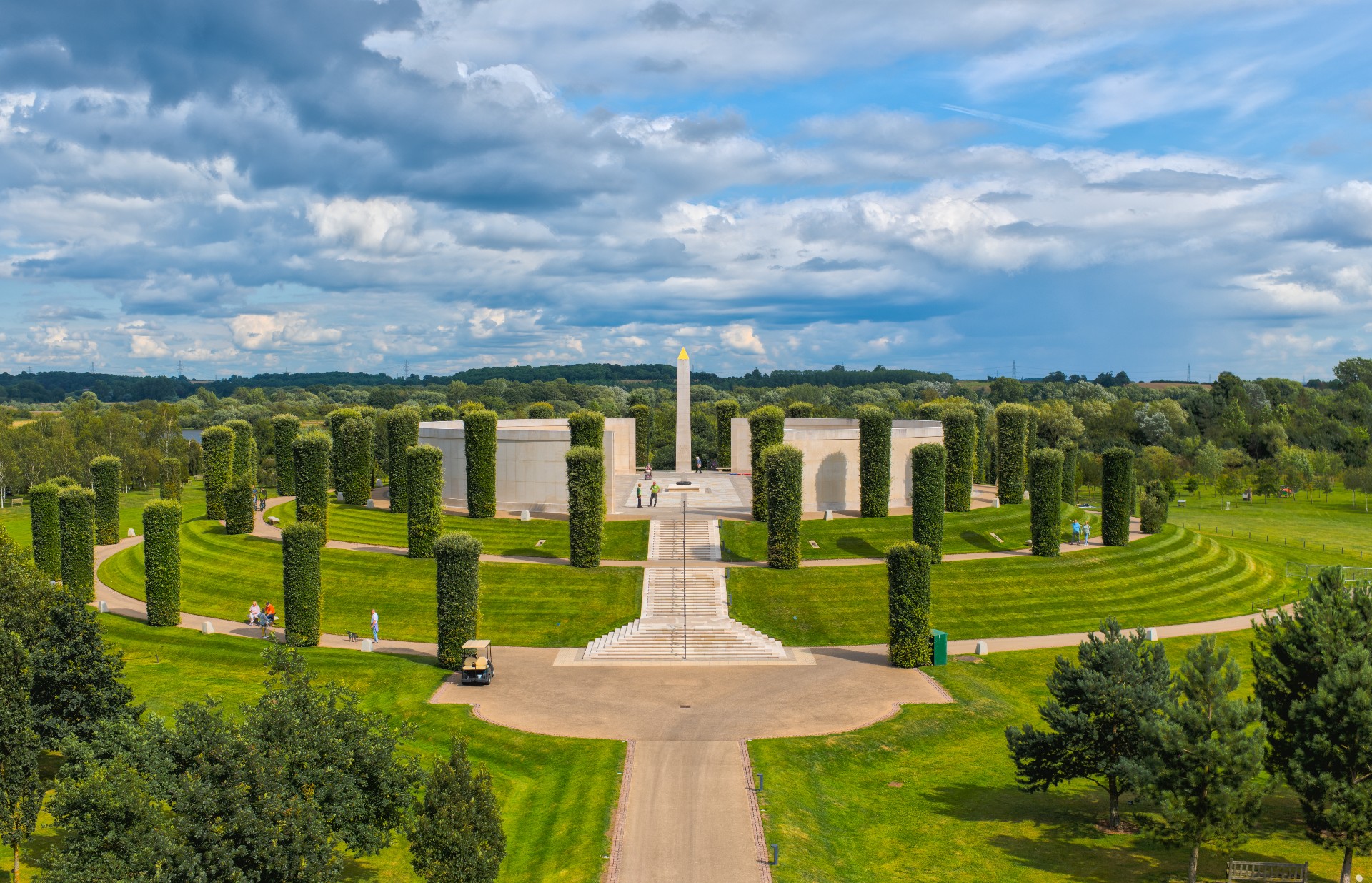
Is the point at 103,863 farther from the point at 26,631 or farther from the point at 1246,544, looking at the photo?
the point at 1246,544

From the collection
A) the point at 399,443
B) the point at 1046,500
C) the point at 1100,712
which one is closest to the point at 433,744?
the point at 1100,712

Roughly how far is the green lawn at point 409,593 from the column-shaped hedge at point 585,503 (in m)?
0.99

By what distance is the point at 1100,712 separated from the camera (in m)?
24.7

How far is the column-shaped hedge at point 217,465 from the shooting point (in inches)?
2457

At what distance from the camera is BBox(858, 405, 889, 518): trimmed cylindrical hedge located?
56.3 m

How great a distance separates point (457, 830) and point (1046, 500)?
4240 centimetres

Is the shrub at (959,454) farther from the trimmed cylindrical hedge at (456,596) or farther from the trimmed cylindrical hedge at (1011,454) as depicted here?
the trimmed cylindrical hedge at (456,596)

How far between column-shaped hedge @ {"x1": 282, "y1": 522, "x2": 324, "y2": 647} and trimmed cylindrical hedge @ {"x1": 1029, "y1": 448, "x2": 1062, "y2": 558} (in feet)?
129

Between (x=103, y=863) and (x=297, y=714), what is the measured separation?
430 centimetres

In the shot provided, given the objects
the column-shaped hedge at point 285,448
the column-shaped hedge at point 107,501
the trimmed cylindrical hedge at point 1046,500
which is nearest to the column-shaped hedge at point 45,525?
the column-shaped hedge at point 107,501

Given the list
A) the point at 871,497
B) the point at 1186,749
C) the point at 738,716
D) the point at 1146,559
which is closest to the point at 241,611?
the point at 738,716

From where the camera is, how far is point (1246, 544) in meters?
73.1

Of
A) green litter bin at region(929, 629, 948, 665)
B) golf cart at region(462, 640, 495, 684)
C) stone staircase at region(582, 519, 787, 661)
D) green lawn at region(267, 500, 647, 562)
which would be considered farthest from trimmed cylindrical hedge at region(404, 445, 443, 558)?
green litter bin at region(929, 629, 948, 665)

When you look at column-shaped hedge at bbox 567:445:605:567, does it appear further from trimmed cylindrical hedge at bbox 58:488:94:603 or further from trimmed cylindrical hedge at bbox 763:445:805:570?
trimmed cylindrical hedge at bbox 58:488:94:603
